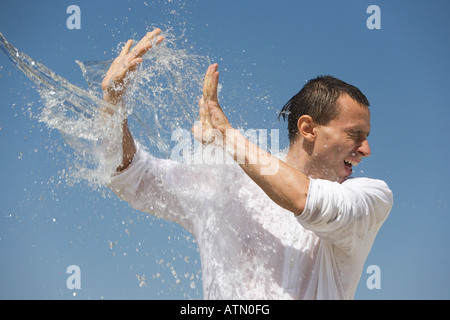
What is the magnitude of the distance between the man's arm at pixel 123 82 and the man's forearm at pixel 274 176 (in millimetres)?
925

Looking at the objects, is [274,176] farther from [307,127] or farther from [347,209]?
[307,127]

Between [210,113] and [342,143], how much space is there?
84 cm

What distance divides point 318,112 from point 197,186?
0.93 m

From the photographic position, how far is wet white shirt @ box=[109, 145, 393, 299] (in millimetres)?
2486

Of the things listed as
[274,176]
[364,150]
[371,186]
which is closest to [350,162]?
[364,150]

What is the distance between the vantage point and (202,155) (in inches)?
124

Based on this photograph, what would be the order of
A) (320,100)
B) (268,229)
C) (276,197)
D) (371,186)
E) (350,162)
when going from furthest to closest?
(320,100) → (350,162) → (268,229) → (371,186) → (276,197)

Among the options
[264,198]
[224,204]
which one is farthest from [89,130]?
[264,198]

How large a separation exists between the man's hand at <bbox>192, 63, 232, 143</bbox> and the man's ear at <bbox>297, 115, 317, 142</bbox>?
2.16 ft

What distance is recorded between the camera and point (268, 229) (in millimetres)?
2832

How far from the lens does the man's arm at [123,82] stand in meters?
3.10

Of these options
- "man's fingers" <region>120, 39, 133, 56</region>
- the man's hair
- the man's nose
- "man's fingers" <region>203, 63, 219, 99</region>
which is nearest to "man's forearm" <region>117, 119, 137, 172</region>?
"man's fingers" <region>120, 39, 133, 56</region>

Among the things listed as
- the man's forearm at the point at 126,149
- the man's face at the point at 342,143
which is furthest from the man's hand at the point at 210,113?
the man's face at the point at 342,143

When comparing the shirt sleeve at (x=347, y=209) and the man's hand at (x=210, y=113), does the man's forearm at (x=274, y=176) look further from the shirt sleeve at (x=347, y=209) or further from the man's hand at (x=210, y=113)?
the man's hand at (x=210, y=113)
